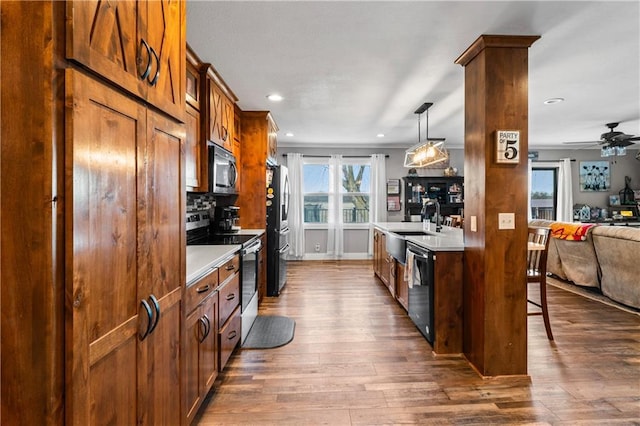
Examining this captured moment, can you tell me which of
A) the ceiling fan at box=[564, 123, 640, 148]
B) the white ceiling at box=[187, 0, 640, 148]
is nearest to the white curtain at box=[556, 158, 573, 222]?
the ceiling fan at box=[564, 123, 640, 148]

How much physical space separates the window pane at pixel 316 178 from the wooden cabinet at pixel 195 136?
426cm

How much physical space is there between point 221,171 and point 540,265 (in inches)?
120

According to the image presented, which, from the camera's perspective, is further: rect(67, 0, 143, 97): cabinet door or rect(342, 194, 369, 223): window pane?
rect(342, 194, 369, 223): window pane

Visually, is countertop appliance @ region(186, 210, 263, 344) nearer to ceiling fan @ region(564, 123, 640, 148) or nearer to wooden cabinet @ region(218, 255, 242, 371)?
wooden cabinet @ region(218, 255, 242, 371)

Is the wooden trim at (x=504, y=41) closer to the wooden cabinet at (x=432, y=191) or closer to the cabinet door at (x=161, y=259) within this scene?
the cabinet door at (x=161, y=259)

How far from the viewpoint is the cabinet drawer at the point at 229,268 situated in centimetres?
221

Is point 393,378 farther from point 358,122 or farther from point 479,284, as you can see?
point 358,122

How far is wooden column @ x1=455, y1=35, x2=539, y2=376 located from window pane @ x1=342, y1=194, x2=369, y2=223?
490cm

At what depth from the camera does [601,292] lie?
423 centimetres

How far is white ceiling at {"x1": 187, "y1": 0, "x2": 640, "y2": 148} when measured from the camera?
204 centimetres

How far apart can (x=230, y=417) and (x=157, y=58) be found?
6.27ft

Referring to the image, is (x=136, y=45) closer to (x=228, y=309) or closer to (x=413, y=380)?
(x=228, y=309)

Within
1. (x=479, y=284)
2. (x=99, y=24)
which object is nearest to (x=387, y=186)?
(x=479, y=284)

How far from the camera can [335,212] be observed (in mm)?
7137
